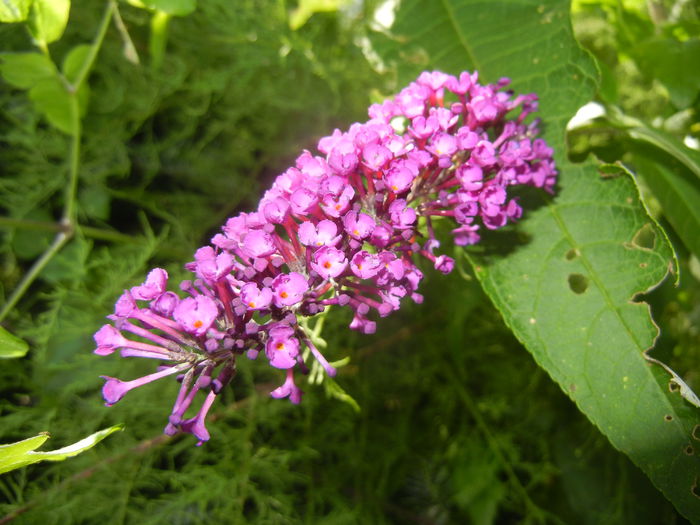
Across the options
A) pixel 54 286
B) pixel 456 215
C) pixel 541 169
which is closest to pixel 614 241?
pixel 541 169

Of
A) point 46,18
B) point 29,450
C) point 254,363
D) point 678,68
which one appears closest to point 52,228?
point 46,18

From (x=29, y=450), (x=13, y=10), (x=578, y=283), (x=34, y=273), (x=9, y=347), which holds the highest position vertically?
(x=13, y=10)

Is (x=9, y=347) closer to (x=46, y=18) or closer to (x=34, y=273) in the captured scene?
(x=34, y=273)

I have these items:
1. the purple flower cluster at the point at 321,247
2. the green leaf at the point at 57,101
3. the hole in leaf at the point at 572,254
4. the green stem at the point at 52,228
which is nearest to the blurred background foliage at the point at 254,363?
the green stem at the point at 52,228

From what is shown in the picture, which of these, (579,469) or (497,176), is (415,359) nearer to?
(579,469)

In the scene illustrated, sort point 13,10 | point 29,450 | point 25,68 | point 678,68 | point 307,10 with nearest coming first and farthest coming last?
1. point 29,450
2. point 13,10
3. point 25,68
4. point 678,68
5. point 307,10

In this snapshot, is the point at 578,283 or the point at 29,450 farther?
the point at 578,283

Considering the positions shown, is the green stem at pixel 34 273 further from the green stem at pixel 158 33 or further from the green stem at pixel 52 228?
the green stem at pixel 158 33

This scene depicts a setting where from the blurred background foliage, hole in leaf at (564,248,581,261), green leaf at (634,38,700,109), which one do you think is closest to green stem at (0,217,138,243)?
the blurred background foliage
